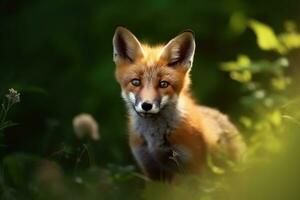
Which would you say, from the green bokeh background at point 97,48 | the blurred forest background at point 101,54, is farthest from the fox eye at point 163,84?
the green bokeh background at point 97,48

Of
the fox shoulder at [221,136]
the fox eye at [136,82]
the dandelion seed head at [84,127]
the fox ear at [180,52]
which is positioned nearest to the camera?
the fox eye at [136,82]

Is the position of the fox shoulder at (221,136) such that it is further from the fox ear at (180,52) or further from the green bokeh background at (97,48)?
the green bokeh background at (97,48)

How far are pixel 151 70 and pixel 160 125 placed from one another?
0.52 metres

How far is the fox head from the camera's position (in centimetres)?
602

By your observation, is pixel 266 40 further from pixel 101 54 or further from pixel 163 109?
pixel 101 54

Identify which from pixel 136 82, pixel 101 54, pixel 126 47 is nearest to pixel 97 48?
pixel 101 54

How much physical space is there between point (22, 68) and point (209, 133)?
505 cm

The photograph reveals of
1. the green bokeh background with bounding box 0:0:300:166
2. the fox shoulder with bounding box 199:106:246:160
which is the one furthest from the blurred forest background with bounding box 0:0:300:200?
the fox shoulder with bounding box 199:106:246:160

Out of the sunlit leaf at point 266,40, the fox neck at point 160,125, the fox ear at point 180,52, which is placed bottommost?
the fox neck at point 160,125

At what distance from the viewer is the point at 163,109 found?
21.0ft

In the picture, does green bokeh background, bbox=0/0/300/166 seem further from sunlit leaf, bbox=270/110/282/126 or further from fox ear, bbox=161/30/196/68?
sunlit leaf, bbox=270/110/282/126

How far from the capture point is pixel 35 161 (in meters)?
5.77

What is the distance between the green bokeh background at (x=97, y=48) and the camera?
10352 mm

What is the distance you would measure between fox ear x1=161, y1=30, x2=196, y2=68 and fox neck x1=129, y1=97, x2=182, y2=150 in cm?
32
